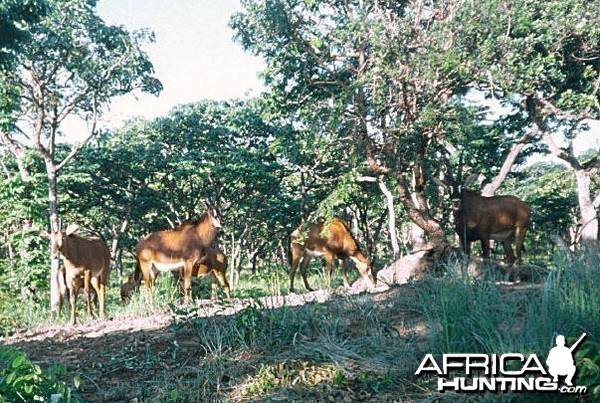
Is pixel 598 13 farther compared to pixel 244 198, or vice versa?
pixel 244 198

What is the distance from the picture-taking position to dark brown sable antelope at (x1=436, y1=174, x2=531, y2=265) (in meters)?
13.0

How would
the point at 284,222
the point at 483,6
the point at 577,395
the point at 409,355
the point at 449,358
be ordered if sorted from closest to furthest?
the point at 577,395 < the point at 449,358 < the point at 409,355 < the point at 483,6 < the point at 284,222

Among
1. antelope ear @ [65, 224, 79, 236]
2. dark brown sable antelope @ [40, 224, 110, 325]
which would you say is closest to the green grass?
Result: dark brown sable antelope @ [40, 224, 110, 325]

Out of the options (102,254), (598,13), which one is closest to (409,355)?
(102,254)

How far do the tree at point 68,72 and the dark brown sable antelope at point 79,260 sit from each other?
58.5 inches

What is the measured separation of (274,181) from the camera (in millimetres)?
20438

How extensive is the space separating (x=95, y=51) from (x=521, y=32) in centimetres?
981

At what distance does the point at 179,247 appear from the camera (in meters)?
12.6

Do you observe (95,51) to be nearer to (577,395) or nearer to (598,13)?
(598,13)

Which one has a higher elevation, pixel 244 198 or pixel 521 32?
pixel 521 32

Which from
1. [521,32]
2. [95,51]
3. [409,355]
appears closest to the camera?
[409,355]

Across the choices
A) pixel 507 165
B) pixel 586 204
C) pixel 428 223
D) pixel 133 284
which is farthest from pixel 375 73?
pixel 586 204

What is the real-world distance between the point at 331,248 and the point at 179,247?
162 inches

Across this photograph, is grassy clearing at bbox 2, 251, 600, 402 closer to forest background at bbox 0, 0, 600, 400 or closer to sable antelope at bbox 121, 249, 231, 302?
forest background at bbox 0, 0, 600, 400
